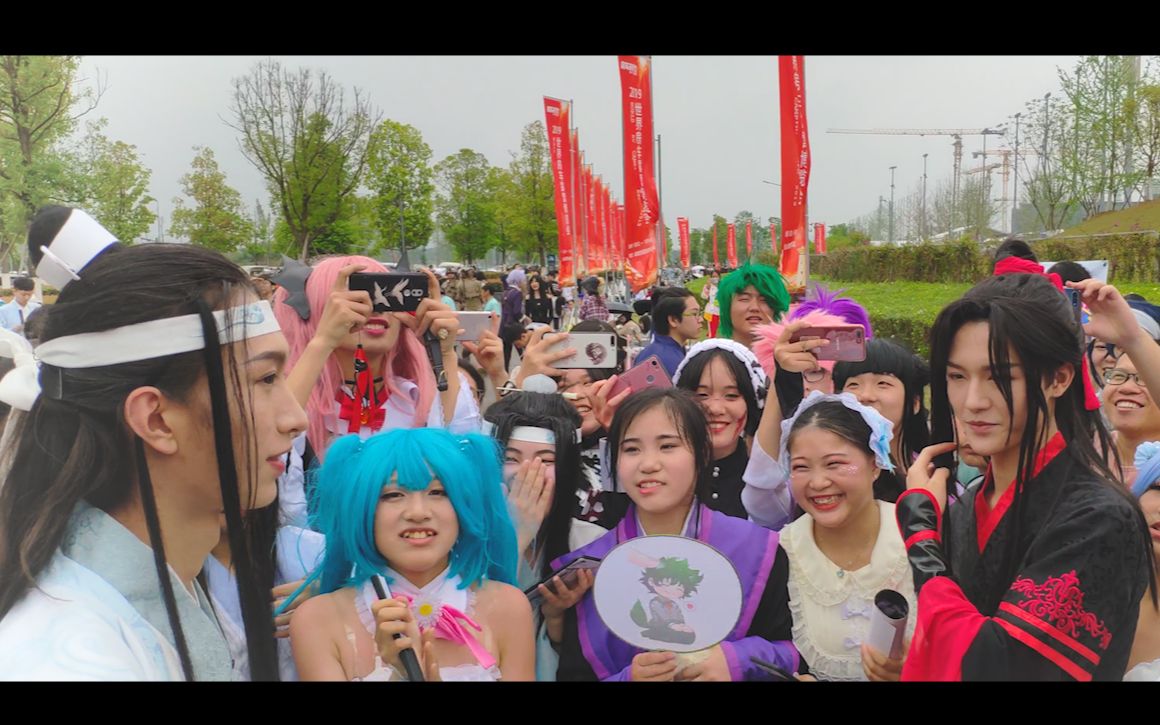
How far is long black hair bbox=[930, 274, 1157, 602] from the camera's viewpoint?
1.66 m

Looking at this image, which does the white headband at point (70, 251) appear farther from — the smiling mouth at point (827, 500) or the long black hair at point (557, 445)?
the smiling mouth at point (827, 500)

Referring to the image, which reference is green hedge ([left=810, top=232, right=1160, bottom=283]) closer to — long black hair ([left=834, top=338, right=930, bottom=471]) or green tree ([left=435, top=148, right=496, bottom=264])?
long black hair ([left=834, top=338, right=930, bottom=471])

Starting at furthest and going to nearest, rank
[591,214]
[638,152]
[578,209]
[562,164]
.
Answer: [591,214] → [578,209] → [562,164] → [638,152]

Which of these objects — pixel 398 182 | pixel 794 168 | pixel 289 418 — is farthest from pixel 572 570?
pixel 398 182

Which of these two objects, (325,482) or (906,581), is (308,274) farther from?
(906,581)

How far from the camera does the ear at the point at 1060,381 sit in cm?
170

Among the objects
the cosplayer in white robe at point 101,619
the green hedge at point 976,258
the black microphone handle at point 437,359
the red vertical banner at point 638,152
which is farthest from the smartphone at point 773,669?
the red vertical banner at point 638,152

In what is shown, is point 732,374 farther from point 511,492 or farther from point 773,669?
point 773,669

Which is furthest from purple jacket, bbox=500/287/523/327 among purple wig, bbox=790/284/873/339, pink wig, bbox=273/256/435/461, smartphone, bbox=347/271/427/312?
smartphone, bbox=347/271/427/312

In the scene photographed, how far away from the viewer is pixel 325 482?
2.03 metres

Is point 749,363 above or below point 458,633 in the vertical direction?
above

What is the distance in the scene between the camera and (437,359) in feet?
10.4

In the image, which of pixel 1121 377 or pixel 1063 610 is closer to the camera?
pixel 1063 610

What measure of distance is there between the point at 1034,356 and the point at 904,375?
1.44 meters
